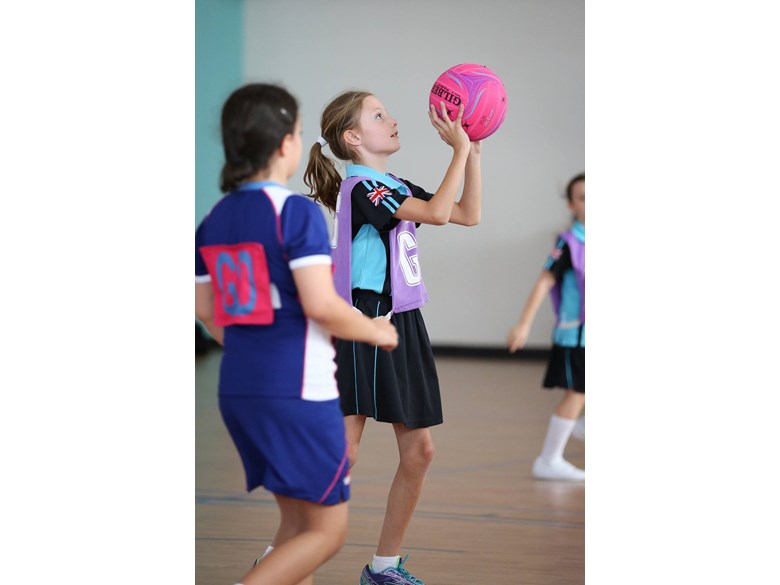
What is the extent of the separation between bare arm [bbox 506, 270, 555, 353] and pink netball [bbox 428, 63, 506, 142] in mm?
1047

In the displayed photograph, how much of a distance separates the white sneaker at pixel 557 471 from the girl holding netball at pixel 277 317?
2665 millimetres

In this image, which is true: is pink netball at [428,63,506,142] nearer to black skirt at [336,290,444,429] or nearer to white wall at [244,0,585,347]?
black skirt at [336,290,444,429]

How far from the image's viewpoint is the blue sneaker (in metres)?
2.77

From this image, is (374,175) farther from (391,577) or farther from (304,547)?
(391,577)

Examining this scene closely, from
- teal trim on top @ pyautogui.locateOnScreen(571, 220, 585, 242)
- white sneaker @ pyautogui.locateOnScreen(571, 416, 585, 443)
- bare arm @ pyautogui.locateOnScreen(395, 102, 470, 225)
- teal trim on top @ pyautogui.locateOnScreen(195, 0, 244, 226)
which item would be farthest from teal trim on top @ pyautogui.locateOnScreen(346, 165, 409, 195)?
teal trim on top @ pyautogui.locateOnScreen(195, 0, 244, 226)

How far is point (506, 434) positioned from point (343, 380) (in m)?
3.23

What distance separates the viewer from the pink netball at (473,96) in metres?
2.40

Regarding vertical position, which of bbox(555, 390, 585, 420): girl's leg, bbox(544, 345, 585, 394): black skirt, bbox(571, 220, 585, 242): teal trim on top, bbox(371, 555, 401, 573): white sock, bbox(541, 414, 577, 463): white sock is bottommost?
bbox(541, 414, 577, 463): white sock

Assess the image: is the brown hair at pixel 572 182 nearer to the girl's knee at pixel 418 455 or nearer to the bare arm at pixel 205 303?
the girl's knee at pixel 418 455

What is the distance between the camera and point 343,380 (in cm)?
267

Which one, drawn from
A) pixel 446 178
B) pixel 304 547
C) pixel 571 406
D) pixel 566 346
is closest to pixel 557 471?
pixel 571 406
